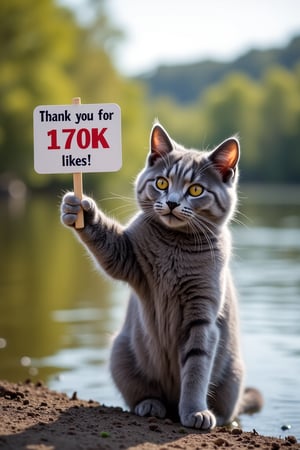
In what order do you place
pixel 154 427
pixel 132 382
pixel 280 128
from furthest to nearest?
pixel 280 128, pixel 132 382, pixel 154 427

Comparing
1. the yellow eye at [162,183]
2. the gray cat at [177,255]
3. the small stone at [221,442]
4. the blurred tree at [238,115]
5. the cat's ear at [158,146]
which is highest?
the blurred tree at [238,115]

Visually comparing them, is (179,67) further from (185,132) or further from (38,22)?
(38,22)

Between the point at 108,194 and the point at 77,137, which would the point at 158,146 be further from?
the point at 108,194

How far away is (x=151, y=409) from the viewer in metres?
5.12

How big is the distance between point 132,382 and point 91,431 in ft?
3.25

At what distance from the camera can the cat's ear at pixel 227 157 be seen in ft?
16.1

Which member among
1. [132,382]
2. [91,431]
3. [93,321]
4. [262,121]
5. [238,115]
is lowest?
[91,431]

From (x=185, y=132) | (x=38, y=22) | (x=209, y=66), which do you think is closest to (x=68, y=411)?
(x=38, y=22)

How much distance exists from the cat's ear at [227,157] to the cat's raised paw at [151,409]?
143 centimetres

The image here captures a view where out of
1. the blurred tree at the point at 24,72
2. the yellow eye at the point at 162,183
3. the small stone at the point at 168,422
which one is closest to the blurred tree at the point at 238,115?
the blurred tree at the point at 24,72

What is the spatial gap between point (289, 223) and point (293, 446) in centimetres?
1863

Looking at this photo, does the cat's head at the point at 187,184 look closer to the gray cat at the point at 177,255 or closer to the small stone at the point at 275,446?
the gray cat at the point at 177,255

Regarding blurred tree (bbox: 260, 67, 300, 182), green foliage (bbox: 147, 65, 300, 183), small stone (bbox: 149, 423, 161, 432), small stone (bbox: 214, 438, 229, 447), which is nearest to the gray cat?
small stone (bbox: 149, 423, 161, 432)

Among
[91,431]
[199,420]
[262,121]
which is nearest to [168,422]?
[199,420]
